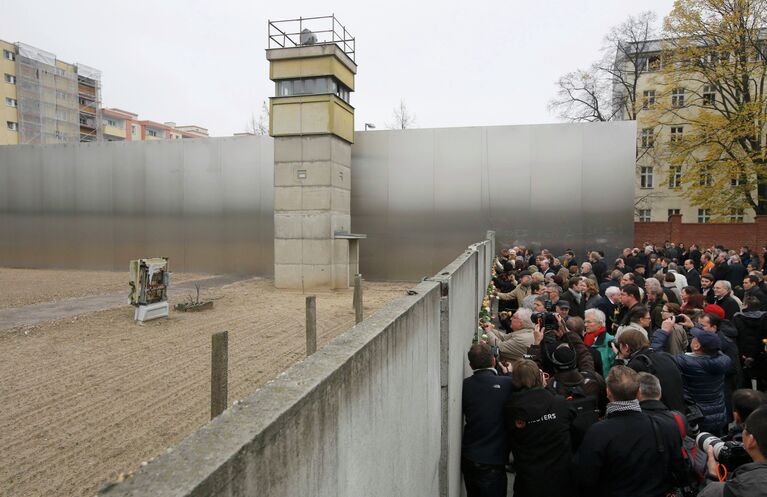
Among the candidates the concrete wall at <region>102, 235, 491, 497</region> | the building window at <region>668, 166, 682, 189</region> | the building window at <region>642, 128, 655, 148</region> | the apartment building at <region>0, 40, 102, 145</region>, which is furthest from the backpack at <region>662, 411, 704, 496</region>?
the apartment building at <region>0, 40, 102, 145</region>

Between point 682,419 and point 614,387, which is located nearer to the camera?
point 614,387

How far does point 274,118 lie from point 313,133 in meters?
1.81

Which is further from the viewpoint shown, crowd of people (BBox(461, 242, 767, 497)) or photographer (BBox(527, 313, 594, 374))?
photographer (BBox(527, 313, 594, 374))

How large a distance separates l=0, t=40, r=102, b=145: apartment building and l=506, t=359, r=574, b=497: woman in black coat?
64.4m

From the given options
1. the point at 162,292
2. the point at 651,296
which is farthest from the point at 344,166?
the point at 651,296

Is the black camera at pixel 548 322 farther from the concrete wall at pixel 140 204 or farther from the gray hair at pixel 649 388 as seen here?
the concrete wall at pixel 140 204

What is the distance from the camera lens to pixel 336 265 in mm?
20359

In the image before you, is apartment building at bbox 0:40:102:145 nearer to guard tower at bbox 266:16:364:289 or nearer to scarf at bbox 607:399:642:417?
guard tower at bbox 266:16:364:289

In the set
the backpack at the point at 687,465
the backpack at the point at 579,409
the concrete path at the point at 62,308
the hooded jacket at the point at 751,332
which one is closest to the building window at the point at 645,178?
the concrete path at the point at 62,308

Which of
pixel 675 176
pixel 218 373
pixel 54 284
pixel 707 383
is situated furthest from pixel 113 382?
pixel 675 176

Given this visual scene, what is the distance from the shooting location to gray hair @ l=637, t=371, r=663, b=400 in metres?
3.52

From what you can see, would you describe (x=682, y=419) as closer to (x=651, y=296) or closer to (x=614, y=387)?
(x=614, y=387)

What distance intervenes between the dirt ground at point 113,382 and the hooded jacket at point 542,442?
12.4 feet

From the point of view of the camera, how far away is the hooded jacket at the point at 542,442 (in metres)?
3.72
